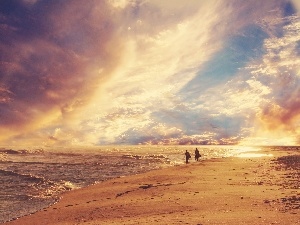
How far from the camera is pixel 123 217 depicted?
1223cm

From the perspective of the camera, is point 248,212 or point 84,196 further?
point 84,196

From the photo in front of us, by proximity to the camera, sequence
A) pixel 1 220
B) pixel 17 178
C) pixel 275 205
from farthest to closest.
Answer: pixel 17 178 → pixel 1 220 → pixel 275 205

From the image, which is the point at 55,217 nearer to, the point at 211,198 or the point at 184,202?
the point at 184,202

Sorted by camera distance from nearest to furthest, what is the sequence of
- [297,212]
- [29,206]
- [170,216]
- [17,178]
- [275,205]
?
[297,212]
[170,216]
[275,205]
[29,206]
[17,178]

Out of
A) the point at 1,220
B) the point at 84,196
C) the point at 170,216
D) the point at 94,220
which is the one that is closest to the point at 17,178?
the point at 84,196

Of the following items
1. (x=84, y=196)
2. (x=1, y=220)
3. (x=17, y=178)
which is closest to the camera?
(x=1, y=220)

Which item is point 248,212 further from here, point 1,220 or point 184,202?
point 1,220

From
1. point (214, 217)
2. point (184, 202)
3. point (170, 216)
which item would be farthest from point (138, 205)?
point (214, 217)

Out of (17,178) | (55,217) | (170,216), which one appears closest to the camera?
(170,216)

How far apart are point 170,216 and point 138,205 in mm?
3453

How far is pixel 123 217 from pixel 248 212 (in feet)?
16.0

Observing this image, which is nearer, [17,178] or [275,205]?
[275,205]

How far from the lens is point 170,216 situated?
37.0 feet

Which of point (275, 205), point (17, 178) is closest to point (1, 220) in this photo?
point (275, 205)
